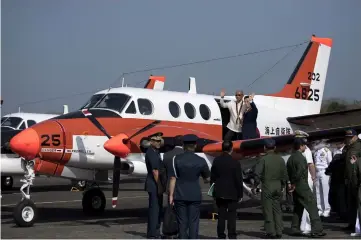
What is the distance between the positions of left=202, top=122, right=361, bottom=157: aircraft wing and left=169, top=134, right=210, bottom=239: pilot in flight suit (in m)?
4.07

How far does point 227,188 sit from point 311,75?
37.4ft

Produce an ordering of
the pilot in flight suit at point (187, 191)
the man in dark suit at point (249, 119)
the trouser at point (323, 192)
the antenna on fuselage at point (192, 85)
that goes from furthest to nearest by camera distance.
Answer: the antenna on fuselage at point (192, 85)
the trouser at point (323, 192)
the man in dark suit at point (249, 119)
the pilot in flight suit at point (187, 191)

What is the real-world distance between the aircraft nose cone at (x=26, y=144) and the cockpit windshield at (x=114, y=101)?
219 cm

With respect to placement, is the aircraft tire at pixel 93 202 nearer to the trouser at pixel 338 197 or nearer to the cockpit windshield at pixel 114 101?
the cockpit windshield at pixel 114 101

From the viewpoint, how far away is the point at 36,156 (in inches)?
517

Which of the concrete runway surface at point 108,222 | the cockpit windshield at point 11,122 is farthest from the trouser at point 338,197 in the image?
the cockpit windshield at point 11,122

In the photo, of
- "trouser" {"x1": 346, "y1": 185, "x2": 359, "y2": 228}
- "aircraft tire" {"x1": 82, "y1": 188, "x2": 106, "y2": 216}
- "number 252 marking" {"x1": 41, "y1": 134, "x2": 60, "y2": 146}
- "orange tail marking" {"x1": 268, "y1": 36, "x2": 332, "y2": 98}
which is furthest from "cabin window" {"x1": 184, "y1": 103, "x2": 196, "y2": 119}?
"orange tail marking" {"x1": 268, "y1": 36, "x2": 332, "y2": 98}

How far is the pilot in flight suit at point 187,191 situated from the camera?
9.85 metres

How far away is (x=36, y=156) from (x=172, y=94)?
13.8 ft

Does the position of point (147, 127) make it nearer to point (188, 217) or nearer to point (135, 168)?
point (135, 168)

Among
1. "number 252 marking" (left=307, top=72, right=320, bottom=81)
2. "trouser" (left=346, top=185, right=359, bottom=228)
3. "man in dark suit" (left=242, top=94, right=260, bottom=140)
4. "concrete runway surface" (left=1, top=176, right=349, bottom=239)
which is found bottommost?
"concrete runway surface" (left=1, top=176, right=349, bottom=239)

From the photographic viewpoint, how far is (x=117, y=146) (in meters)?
13.4

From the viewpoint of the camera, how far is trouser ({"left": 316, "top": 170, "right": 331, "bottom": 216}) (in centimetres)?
1513

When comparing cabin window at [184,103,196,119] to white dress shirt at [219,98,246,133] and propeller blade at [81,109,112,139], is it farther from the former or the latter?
propeller blade at [81,109,112,139]
